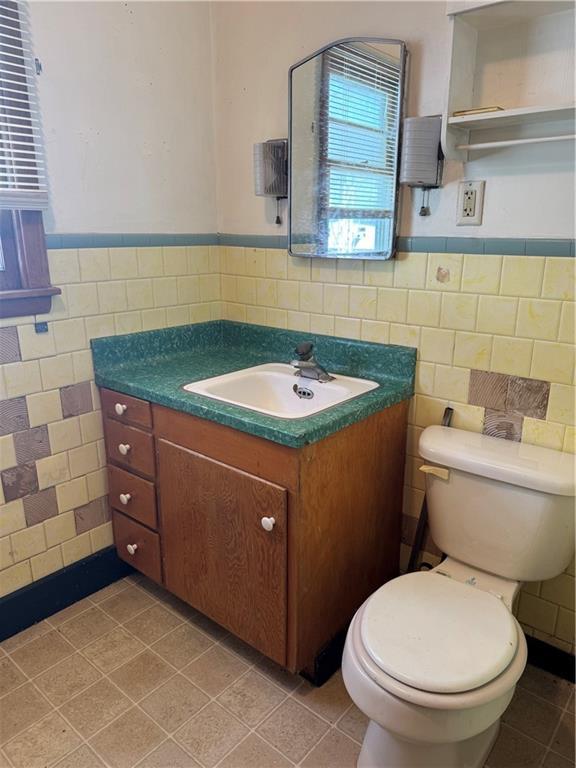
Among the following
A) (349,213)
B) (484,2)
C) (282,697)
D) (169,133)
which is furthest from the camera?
(169,133)

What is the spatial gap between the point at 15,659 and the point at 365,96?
2108 millimetres

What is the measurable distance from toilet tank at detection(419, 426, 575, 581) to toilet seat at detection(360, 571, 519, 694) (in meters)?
0.15

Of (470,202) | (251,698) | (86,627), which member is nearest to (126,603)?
(86,627)

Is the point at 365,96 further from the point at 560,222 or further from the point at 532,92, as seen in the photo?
the point at 560,222

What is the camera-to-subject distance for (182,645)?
5.78ft

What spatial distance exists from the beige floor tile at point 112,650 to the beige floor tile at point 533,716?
3.78 ft

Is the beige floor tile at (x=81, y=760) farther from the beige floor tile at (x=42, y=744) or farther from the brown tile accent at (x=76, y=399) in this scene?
the brown tile accent at (x=76, y=399)

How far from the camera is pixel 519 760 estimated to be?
54.3 inches

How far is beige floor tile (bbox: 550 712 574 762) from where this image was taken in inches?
55.0

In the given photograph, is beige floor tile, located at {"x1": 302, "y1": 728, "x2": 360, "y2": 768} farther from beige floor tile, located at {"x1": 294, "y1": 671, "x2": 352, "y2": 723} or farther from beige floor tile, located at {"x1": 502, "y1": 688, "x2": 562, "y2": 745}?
beige floor tile, located at {"x1": 502, "y1": 688, "x2": 562, "y2": 745}

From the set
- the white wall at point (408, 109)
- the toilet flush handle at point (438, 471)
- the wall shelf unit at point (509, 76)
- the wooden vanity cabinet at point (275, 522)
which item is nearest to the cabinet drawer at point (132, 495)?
the wooden vanity cabinet at point (275, 522)

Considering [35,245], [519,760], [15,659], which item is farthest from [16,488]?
[519,760]

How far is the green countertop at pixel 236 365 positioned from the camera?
141cm

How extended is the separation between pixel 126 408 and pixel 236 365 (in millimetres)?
430
